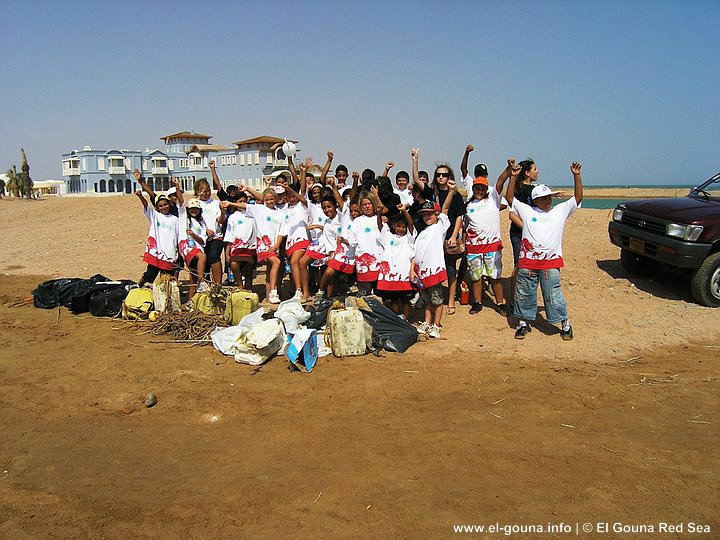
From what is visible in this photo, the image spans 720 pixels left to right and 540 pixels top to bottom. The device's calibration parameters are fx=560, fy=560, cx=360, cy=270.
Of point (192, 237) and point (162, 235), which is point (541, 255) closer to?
point (192, 237)

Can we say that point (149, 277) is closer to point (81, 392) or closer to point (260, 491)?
point (81, 392)

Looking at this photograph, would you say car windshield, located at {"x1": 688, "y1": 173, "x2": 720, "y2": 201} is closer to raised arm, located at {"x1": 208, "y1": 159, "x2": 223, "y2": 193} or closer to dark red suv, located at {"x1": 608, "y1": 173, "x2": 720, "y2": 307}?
dark red suv, located at {"x1": 608, "y1": 173, "x2": 720, "y2": 307}

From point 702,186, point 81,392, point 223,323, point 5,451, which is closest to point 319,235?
point 223,323

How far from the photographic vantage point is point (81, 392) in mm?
5863

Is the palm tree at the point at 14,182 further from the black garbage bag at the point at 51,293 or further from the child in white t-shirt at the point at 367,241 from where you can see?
the child in white t-shirt at the point at 367,241

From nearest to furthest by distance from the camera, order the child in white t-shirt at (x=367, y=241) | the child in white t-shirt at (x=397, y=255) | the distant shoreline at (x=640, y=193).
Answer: the child in white t-shirt at (x=397, y=255) < the child in white t-shirt at (x=367, y=241) < the distant shoreline at (x=640, y=193)

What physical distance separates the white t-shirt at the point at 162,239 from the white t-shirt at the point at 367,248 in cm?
295

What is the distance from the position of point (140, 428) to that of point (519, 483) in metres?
3.33

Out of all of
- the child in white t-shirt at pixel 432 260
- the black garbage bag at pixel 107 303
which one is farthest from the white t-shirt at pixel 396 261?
the black garbage bag at pixel 107 303

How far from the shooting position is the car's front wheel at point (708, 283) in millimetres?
8250

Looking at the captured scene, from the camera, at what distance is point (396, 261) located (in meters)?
7.50

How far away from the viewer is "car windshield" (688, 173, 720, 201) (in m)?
9.82

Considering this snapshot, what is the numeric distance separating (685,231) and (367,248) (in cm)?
478

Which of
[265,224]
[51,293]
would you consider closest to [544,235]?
[265,224]
